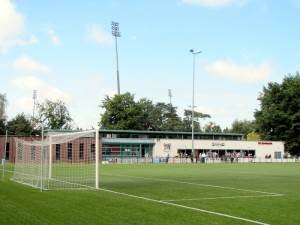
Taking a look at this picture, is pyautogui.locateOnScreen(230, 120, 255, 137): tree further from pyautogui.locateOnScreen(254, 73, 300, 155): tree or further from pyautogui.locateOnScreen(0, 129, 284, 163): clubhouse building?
pyautogui.locateOnScreen(0, 129, 284, 163): clubhouse building

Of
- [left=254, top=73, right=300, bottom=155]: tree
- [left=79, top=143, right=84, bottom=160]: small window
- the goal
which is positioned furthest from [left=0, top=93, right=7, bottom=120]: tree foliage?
[left=79, top=143, right=84, bottom=160]: small window

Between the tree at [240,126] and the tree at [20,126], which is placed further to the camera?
the tree at [240,126]

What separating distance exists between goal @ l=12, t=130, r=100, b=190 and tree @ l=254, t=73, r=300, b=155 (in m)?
73.9

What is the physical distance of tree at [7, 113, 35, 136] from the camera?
11288cm

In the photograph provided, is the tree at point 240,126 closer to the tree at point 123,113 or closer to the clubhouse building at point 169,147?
the tree at point 123,113

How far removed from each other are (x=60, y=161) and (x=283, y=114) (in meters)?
75.2

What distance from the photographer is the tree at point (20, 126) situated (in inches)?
4444

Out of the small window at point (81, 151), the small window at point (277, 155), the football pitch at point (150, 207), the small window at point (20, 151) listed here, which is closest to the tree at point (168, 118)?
the small window at point (277, 155)

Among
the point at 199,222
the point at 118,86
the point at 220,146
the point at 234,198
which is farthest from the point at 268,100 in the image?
the point at 199,222

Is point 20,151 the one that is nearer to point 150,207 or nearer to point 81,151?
point 81,151

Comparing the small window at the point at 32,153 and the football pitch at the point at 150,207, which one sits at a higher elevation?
the small window at the point at 32,153

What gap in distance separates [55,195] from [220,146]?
76.4 metres

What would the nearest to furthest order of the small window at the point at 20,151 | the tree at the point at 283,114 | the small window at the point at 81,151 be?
1. the small window at the point at 81,151
2. the small window at the point at 20,151
3. the tree at the point at 283,114

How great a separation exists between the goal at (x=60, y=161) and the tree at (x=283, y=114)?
73940 mm
